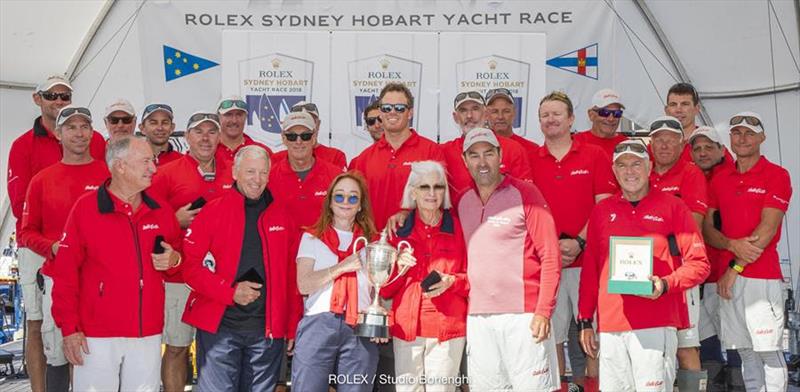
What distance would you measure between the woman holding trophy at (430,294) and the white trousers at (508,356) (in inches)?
4.1

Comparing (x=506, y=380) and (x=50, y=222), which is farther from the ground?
(x=50, y=222)

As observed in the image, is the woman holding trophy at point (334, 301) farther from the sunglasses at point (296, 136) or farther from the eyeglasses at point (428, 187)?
the sunglasses at point (296, 136)

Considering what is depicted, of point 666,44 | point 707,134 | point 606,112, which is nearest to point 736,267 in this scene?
point 707,134

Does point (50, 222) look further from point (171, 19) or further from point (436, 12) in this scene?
point (436, 12)

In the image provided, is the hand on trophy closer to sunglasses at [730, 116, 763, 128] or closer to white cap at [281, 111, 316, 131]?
white cap at [281, 111, 316, 131]

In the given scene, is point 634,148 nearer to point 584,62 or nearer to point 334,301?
point 334,301

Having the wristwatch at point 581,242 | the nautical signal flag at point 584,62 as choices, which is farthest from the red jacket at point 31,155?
the nautical signal flag at point 584,62

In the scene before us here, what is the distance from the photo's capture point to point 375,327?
14.2ft

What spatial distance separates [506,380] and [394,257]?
0.99 meters

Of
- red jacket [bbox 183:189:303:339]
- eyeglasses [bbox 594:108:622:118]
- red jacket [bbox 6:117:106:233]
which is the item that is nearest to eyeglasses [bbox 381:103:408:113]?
red jacket [bbox 183:189:303:339]

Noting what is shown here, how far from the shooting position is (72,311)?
4.27m

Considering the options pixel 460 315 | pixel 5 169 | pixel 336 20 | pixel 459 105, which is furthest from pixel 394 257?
pixel 5 169

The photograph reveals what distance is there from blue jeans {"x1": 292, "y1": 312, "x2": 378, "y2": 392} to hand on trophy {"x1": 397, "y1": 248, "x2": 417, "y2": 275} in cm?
44

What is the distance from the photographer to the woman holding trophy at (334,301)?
4496mm
